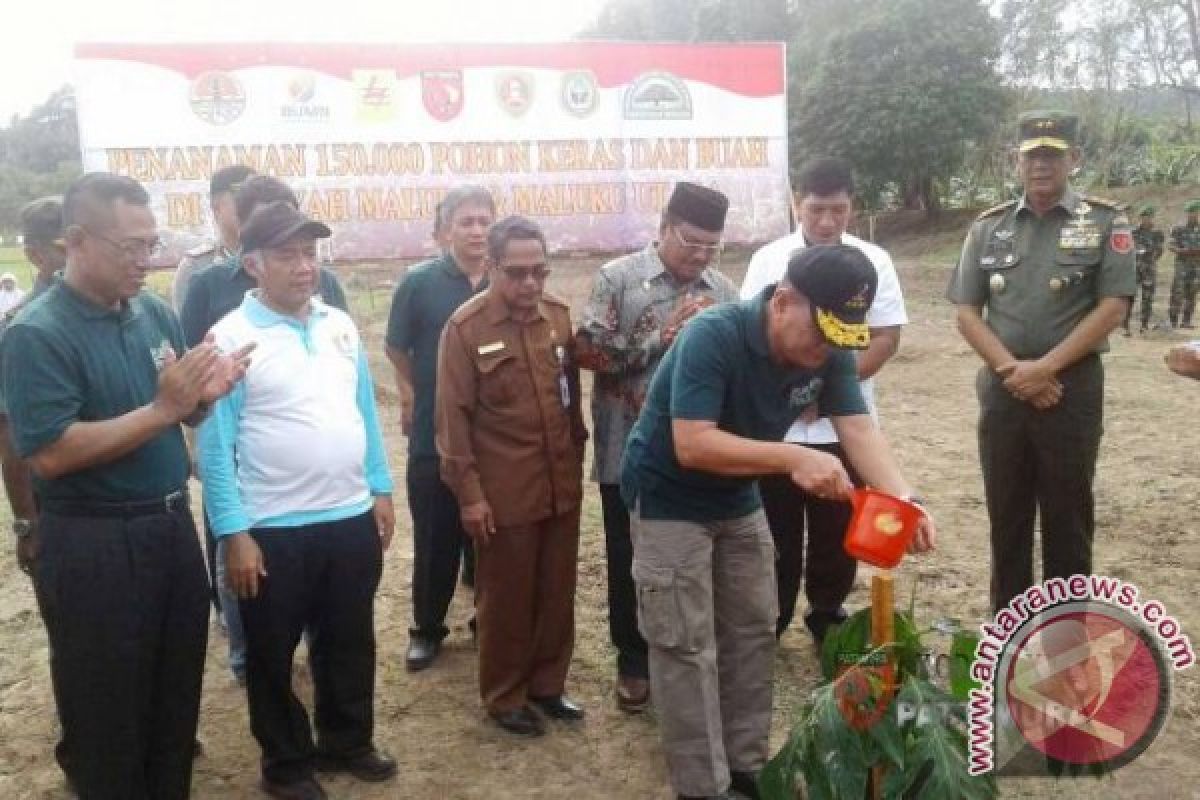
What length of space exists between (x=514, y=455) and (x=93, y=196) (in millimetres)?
1416

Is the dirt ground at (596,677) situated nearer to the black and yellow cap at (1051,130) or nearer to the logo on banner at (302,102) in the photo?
the black and yellow cap at (1051,130)

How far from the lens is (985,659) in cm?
204

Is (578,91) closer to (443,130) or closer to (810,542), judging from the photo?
(443,130)

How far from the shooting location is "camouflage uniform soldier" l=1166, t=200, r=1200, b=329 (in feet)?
39.0

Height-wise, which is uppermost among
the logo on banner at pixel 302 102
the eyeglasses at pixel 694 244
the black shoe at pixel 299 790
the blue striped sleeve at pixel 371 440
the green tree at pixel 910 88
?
the green tree at pixel 910 88

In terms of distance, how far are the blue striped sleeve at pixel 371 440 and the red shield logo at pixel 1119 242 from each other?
8.08 ft

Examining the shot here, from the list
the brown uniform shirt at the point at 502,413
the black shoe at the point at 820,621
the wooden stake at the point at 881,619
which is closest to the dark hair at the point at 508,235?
the brown uniform shirt at the point at 502,413

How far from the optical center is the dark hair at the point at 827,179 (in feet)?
11.5

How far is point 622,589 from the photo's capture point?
11.5 feet

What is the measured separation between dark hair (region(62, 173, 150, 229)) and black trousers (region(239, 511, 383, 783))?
0.91 m

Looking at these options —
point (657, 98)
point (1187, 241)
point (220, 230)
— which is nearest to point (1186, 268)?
point (1187, 241)

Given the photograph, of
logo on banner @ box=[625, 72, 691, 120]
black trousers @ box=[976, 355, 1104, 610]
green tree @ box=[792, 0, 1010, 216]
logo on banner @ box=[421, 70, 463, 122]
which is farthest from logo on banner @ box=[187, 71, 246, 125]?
green tree @ box=[792, 0, 1010, 216]

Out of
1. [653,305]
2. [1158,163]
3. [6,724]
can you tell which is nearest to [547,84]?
[653,305]

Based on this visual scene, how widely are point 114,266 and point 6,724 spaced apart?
83.5 inches
